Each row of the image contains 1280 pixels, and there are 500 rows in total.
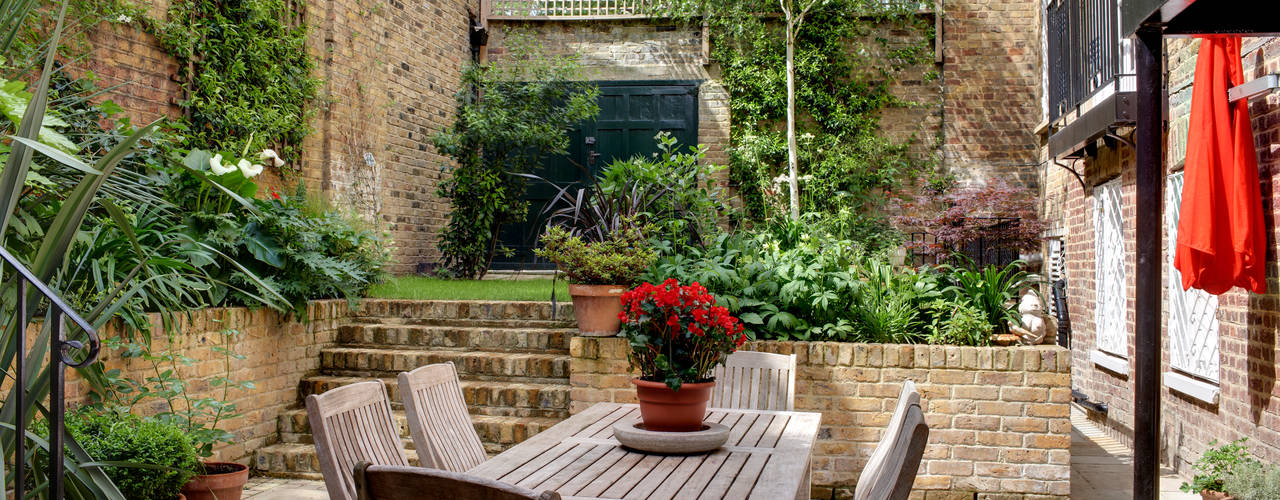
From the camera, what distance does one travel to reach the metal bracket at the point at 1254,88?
159 inches

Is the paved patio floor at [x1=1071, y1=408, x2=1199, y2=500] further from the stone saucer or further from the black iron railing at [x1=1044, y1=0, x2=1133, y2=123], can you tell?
the stone saucer

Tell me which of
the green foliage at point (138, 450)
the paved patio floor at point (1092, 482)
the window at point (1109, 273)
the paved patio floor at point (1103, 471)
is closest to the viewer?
the green foliage at point (138, 450)

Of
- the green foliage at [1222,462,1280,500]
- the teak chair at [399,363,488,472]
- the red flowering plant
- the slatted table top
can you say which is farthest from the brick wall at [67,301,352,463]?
the green foliage at [1222,462,1280,500]

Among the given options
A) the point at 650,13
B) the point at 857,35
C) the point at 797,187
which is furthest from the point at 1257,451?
the point at 650,13

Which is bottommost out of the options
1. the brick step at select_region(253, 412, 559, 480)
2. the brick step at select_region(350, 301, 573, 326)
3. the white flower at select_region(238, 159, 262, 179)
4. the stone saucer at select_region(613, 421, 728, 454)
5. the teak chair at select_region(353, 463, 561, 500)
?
the brick step at select_region(253, 412, 559, 480)

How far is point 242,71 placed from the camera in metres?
6.95

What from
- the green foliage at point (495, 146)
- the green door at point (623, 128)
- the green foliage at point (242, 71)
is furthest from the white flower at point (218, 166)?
the green door at point (623, 128)

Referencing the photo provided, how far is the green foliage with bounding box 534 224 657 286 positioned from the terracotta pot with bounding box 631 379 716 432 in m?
2.28

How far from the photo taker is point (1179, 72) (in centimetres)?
545

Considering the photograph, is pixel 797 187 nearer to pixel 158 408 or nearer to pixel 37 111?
pixel 158 408

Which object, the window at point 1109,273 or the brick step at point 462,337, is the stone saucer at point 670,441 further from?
the window at point 1109,273

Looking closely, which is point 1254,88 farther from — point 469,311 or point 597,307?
point 469,311

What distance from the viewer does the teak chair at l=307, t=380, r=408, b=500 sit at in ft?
7.68

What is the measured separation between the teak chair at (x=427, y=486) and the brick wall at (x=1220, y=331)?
402 centimetres
